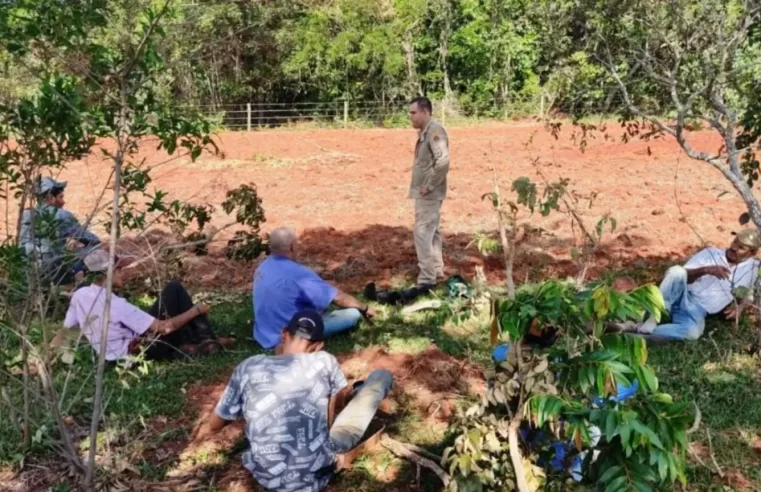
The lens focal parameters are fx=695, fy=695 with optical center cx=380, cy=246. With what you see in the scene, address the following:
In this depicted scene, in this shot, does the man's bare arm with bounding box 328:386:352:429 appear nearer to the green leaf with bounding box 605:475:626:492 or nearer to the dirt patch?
the dirt patch

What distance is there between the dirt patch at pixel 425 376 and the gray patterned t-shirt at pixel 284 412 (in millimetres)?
1105

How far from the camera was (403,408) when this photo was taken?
14.6 feet

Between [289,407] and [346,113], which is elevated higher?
[346,113]

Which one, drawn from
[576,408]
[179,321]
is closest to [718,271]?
[576,408]

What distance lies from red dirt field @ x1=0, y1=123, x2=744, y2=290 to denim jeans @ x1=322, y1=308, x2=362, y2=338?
62.4 inches

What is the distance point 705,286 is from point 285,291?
330 centimetres

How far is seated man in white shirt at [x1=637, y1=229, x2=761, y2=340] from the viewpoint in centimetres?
521

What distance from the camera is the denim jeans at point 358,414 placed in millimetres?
3700

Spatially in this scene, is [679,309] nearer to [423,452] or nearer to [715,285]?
[715,285]

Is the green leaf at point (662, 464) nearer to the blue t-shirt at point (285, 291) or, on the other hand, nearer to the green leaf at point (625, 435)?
the green leaf at point (625, 435)

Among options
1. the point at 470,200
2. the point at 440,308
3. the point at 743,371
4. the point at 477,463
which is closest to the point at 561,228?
the point at 470,200

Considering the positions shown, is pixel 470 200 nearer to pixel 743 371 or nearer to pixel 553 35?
pixel 553 35

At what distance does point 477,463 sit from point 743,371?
111 inches

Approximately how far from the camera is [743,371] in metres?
4.77
